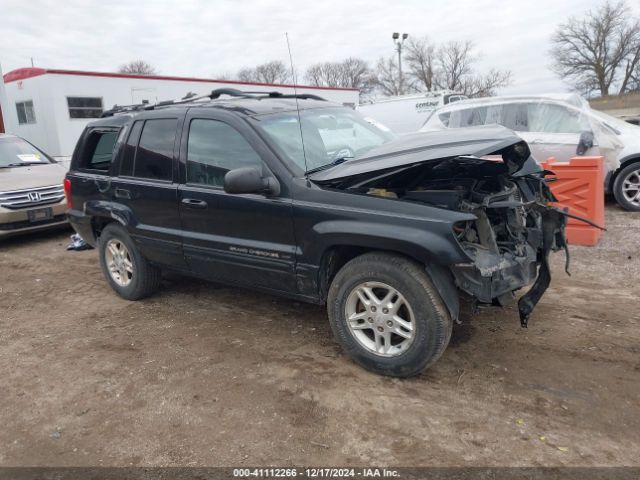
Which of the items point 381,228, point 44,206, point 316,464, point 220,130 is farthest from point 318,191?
point 44,206

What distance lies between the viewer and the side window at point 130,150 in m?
4.66

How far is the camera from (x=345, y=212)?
132 inches

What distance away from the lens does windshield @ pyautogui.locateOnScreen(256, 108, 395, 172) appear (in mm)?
3783

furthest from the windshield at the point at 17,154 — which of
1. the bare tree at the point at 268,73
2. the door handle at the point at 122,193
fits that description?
the bare tree at the point at 268,73

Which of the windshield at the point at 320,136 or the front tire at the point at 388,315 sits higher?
the windshield at the point at 320,136

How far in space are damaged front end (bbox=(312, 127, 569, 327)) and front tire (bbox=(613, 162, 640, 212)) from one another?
4.80 metres

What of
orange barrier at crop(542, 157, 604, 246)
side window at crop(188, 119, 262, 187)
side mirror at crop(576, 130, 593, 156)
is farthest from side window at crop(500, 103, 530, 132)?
side window at crop(188, 119, 262, 187)

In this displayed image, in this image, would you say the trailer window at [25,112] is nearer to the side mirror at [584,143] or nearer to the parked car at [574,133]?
the parked car at [574,133]

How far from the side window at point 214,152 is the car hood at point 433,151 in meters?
0.62

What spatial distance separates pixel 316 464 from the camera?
103 inches

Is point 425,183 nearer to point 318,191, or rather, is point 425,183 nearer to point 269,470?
point 318,191

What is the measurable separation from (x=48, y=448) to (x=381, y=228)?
91.3 inches

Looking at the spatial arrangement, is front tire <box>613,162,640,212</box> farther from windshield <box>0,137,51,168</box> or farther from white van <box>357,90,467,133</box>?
white van <box>357,90,467,133</box>

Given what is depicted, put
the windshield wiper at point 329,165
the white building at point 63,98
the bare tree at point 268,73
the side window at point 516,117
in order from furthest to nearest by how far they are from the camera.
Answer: the bare tree at point 268,73 → the white building at point 63,98 → the side window at point 516,117 → the windshield wiper at point 329,165
